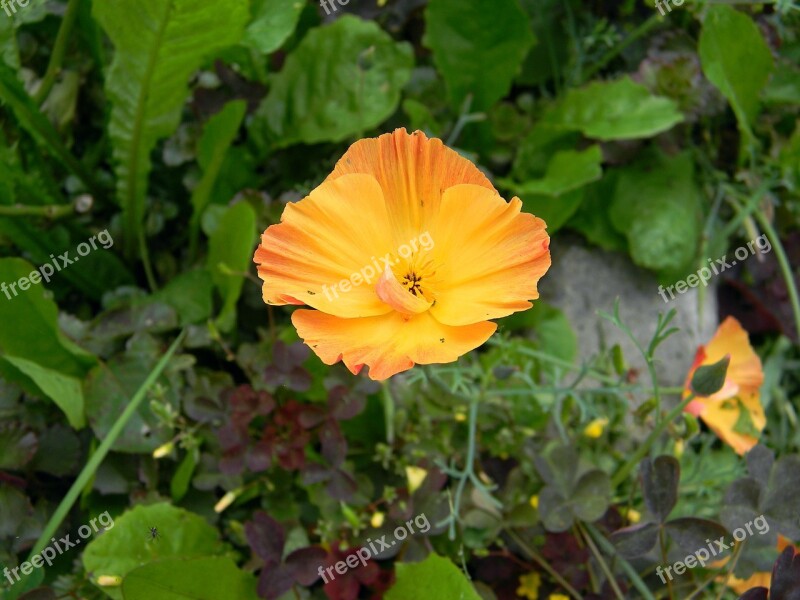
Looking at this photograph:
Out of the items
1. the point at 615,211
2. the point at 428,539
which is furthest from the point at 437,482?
the point at 615,211

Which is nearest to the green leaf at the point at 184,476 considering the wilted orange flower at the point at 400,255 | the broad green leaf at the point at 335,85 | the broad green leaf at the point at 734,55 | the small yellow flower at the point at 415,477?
the small yellow flower at the point at 415,477

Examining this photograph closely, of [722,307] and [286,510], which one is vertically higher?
[286,510]

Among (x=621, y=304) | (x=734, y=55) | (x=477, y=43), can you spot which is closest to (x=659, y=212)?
(x=621, y=304)

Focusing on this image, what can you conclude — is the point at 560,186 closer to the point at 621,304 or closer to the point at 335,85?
the point at 621,304

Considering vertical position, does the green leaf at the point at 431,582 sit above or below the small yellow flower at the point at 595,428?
above

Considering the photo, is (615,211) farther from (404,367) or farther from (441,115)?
(404,367)

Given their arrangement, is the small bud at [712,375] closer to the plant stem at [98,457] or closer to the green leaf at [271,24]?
the plant stem at [98,457]
